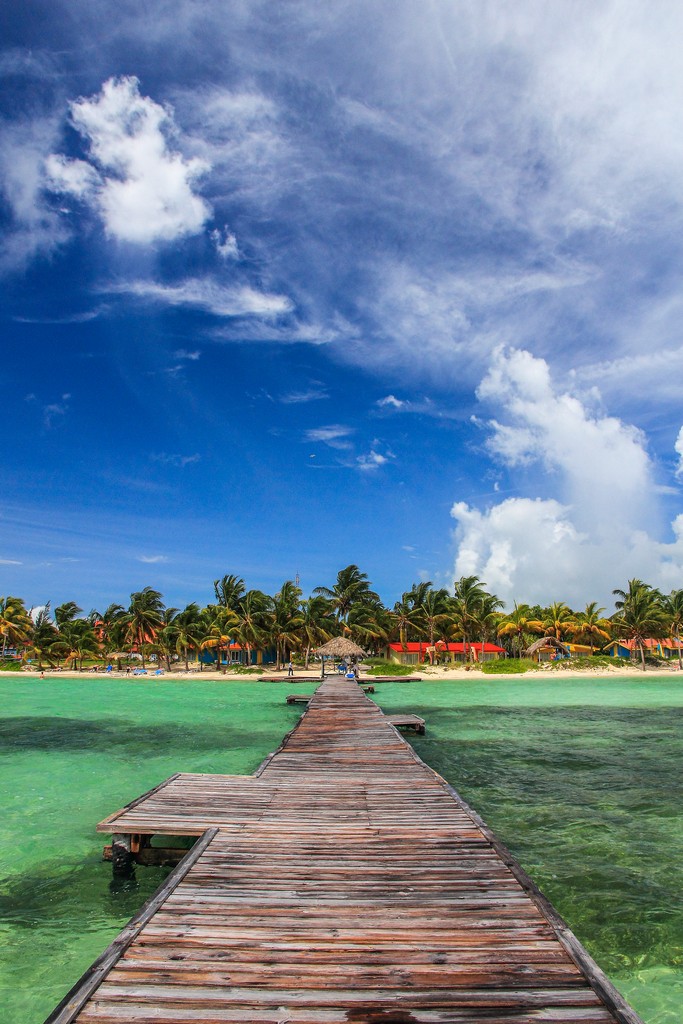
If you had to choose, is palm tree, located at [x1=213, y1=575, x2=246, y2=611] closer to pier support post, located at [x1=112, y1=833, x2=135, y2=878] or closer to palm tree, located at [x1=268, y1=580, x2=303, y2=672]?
palm tree, located at [x1=268, y1=580, x2=303, y2=672]

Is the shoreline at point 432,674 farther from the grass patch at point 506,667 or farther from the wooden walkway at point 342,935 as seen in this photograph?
the wooden walkway at point 342,935

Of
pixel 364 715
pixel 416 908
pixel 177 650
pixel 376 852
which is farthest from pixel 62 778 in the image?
pixel 177 650

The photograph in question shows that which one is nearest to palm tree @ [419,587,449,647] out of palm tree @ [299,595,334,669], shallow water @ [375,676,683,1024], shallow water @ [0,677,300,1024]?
palm tree @ [299,595,334,669]

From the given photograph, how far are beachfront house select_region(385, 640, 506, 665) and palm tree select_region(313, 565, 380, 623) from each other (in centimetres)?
731

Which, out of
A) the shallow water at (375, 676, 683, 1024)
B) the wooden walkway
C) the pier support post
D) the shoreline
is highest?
the wooden walkway

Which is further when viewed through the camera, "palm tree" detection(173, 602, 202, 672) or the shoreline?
"palm tree" detection(173, 602, 202, 672)

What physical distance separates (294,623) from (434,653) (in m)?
17.9

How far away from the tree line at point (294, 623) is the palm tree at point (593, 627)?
0.41 feet

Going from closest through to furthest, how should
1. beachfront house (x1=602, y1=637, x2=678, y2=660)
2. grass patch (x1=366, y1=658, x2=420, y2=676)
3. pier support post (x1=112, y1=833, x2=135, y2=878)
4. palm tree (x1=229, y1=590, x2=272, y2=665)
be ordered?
pier support post (x1=112, y1=833, x2=135, y2=878)
grass patch (x1=366, y1=658, x2=420, y2=676)
palm tree (x1=229, y1=590, x2=272, y2=665)
beachfront house (x1=602, y1=637, x2=678, y2=660)

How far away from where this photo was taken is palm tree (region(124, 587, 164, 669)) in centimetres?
6375

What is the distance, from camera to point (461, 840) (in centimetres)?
691

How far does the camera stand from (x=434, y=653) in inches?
2591

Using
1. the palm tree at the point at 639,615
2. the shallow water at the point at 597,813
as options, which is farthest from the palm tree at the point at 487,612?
the shallow water at the point at 597,813

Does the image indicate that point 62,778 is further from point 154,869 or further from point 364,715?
point 364,715
